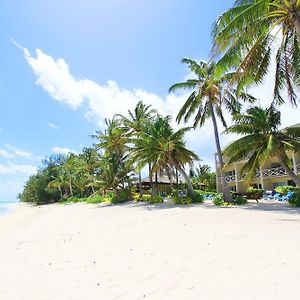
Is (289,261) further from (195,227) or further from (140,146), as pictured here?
(140,146)

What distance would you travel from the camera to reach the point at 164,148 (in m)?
21.8

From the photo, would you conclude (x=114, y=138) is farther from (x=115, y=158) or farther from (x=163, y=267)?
(x=163, y=267)

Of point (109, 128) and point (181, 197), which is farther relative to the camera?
point (109, 128)

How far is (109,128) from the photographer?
1211 inches

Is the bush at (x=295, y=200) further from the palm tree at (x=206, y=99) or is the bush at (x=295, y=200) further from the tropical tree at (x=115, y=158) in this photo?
the tropical tree at (x=115, y=158)

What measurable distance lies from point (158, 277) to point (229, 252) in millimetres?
1906

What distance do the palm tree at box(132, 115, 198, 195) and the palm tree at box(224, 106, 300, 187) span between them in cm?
422

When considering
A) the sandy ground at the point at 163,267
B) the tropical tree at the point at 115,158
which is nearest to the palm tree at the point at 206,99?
the tropical tree at the point at 115,158

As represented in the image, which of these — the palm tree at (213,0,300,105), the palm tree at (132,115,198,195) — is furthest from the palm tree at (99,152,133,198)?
the palm tree at (213,0,300,105)

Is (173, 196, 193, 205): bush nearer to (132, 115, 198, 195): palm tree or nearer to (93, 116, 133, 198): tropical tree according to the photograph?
(132, 115, 198, 195): palm tree

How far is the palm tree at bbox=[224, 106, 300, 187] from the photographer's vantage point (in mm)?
17609

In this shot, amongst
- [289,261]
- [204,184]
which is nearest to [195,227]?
[289,261]

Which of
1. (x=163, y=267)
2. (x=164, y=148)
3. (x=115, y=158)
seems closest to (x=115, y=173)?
(x=115, y=158)

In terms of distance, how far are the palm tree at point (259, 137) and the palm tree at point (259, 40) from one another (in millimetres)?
5263
